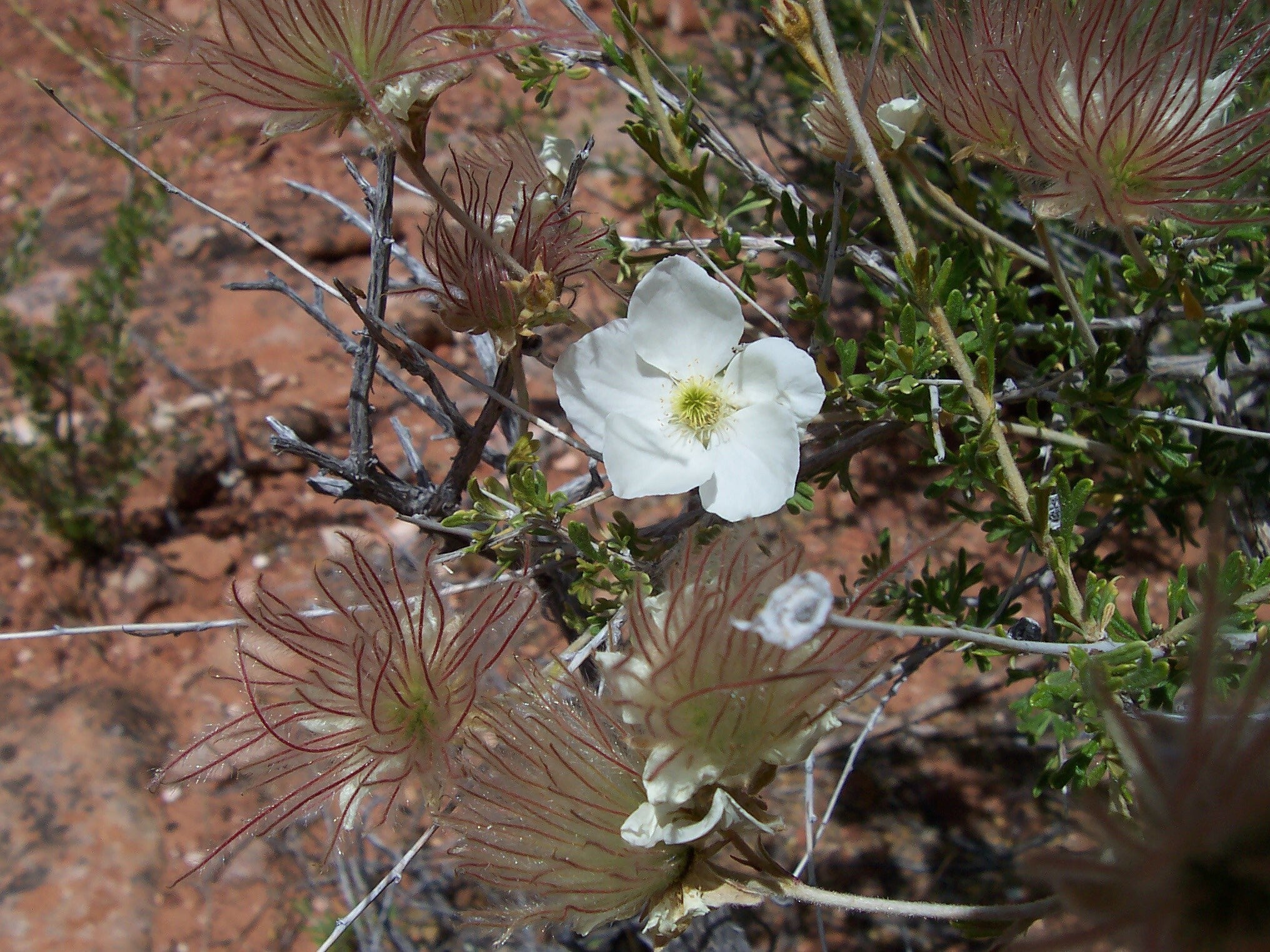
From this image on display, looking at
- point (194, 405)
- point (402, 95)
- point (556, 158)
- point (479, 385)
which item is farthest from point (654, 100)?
point (194, 405)

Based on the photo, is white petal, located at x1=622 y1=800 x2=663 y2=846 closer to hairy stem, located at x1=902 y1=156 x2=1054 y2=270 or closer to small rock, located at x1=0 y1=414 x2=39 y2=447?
hairy stem, located at x1=902 y1=156 x2=1054 y2=270

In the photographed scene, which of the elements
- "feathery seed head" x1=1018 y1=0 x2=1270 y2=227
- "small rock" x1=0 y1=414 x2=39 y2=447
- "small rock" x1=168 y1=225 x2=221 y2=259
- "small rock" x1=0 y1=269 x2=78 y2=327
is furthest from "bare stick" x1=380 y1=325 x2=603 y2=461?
"small rock" x1=168 y1=225 x2=221 y2=259

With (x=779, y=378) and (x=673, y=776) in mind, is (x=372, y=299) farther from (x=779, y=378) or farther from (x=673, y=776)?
(x=673, y=776)

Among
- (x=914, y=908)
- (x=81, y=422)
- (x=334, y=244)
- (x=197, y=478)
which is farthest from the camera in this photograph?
(x=334, y=244)

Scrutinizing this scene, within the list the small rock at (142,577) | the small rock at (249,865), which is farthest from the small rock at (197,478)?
the small rock at (249,865)

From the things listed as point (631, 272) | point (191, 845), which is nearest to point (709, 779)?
point (631, 272)
